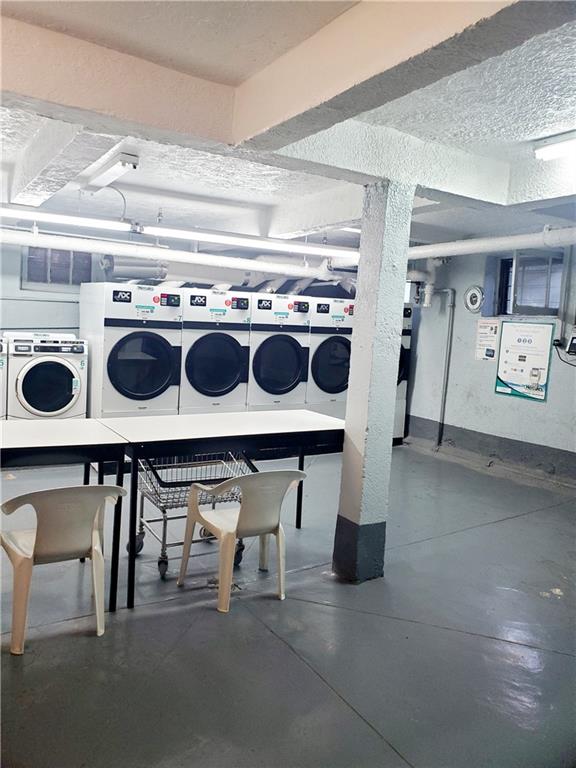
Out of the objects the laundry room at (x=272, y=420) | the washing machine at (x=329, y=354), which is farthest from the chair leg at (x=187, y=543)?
the washing machine at (x=329, y=354)

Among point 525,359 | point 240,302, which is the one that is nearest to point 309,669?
point 240,302

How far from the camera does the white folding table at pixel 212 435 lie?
3045mm

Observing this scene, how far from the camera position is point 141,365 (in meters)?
5.81

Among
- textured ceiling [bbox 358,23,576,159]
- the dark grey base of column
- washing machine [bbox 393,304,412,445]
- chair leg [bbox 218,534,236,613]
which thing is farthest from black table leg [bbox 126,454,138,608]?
washing machine [bbox 393,304,412,445]

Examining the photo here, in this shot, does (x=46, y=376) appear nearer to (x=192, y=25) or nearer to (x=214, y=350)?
(x=214, y=350)

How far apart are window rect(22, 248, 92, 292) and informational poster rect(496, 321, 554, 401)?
4940 millimetres

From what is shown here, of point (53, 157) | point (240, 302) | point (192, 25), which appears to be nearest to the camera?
point (192, 25)

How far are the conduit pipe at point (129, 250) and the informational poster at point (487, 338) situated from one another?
207 centimetres

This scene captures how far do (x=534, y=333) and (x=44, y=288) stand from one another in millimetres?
5466

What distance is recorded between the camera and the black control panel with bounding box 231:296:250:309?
6141 millimetres

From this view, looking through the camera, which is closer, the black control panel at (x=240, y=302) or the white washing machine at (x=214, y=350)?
the white washing machine at (x=214, y=350)

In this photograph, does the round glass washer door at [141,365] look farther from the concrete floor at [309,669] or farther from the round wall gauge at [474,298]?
the round wall gauge at [474,298]

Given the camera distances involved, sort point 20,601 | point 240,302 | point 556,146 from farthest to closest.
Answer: point 240,302, point 556,146, point 20,601

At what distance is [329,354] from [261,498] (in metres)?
4.15
